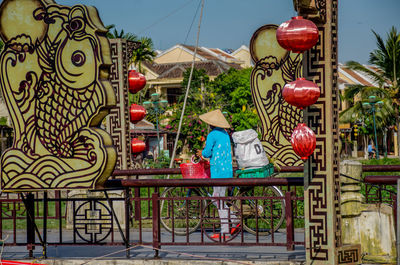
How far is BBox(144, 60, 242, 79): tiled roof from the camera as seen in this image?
150 feet

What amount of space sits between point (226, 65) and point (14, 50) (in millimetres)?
41100

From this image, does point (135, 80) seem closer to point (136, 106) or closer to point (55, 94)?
point (136, 106)

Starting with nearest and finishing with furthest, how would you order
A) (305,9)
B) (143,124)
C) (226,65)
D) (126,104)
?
(305,9), (126,104), (143,124), (226,65)

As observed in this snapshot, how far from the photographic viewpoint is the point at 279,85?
10.7 meters

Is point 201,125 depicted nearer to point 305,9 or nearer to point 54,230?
point 54,230

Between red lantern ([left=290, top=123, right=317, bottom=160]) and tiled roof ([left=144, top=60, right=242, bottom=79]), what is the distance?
128ft

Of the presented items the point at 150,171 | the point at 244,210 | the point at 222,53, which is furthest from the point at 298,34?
the point at 222,53

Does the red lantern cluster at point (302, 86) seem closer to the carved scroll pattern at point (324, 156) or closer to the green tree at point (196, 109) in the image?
the carved scroll pattern at point (324, 156)

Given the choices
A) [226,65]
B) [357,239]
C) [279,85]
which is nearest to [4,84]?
[357,239]

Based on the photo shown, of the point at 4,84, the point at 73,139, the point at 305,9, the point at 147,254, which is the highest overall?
the point at 305,9

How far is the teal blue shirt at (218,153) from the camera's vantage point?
856 centimetres

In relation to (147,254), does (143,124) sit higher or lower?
higher

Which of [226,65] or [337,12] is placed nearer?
[337,12]

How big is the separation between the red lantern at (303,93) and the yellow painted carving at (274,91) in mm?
4533
